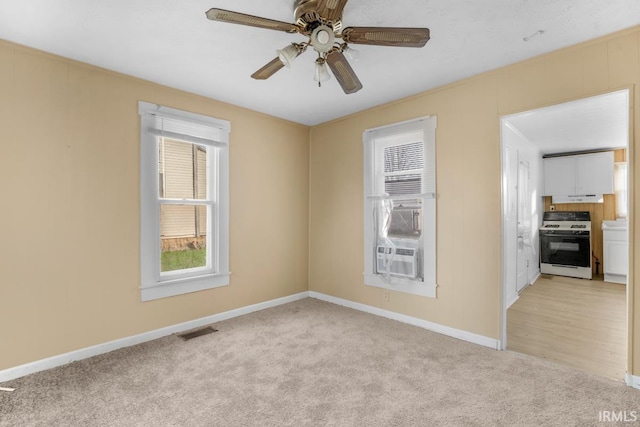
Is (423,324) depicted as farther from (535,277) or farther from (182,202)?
(535,277)

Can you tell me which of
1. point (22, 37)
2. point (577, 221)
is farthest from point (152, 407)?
point (577, 221)

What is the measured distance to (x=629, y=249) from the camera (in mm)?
2287

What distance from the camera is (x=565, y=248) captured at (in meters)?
5.82

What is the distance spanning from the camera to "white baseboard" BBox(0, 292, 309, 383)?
7.91 ft

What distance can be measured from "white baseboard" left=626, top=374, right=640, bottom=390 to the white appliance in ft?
14.0

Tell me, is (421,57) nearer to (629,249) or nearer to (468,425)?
(629,249)

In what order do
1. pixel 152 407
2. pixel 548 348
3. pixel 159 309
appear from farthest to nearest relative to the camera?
pixel 159 309 < pixel 548 348 < pixel 152 407

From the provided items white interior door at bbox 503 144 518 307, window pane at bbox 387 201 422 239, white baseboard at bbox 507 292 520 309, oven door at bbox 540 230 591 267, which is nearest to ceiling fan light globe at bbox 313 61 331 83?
window pane at bbox 387 201 422 239

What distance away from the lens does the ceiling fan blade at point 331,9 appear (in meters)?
1.64

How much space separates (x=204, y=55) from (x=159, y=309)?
2520 mm

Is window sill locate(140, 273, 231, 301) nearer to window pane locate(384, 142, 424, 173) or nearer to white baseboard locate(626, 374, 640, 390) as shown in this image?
window pane locate(384, 142, 424, 173)

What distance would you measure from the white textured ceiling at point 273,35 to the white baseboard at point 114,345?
2.56 m

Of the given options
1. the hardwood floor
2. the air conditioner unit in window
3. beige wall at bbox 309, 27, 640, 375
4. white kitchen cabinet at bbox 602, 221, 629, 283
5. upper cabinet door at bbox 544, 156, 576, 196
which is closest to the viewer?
beige wall at bbox 309, 27, 640, 375

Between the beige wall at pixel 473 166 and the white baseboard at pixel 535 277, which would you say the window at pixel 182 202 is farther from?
the white baseboard at pixel 535 277
